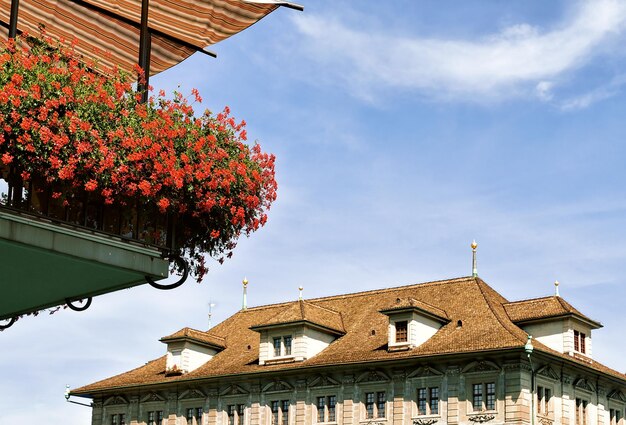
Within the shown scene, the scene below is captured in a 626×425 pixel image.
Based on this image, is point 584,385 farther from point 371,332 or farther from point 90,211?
point 90,211

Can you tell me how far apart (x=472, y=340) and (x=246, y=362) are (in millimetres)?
13121

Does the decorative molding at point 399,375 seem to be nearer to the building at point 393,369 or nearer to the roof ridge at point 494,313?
the building at point 393,369

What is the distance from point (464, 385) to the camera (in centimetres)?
5131

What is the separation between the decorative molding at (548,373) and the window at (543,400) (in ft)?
1.91

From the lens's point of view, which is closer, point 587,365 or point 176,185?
point 176,185

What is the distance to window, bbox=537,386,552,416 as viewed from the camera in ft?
168

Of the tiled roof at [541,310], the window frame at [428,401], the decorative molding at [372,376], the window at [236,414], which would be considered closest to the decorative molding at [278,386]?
the window at [236,414]

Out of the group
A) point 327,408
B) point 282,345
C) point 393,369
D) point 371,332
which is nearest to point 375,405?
point 393,369

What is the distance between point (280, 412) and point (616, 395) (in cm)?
1630

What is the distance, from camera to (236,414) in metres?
58.3

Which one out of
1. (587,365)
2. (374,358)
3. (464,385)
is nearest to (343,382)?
(374,358)

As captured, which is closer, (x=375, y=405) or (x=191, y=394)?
(x=375, y=405)

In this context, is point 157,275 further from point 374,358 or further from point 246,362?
point 246,362

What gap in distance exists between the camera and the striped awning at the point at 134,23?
13.0 metres
